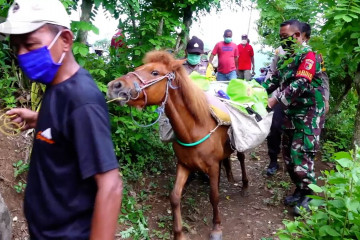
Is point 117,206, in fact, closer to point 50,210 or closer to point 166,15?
point 50,210

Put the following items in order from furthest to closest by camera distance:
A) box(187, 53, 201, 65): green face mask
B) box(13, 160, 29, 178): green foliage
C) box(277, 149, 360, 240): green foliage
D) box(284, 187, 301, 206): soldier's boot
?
box(187, 53, 201, 65): green face mask
box(284, 187, 301, 206): soldier's boot
box(13, 160, 29, 178): green foliage
box(277, 149, 360, 240): green foliage

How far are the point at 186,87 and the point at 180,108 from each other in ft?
0.76

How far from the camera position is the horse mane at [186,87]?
337cm

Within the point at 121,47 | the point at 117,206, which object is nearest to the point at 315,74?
the point at 121,47

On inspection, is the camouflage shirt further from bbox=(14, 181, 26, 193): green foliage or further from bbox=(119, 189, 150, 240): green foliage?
bbox=(14, 181, 26, 193): green foliage

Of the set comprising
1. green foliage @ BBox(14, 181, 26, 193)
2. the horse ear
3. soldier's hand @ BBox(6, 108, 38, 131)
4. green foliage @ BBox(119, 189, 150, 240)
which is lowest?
green foliage @ BBox(119, 189, 150, 240)

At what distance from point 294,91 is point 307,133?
1.95 feet

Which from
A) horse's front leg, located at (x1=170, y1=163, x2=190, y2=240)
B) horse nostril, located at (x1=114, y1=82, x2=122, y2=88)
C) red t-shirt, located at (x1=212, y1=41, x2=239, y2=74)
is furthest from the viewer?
red t-shirt, located at (x1=212, y1=41, x2=239, y2=74)

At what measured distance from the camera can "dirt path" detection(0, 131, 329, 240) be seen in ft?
12.1

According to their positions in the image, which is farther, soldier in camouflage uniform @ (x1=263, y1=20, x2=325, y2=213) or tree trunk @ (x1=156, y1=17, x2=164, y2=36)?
tree trunk @ (x1=156, y1=17, x2=164, y2=36)

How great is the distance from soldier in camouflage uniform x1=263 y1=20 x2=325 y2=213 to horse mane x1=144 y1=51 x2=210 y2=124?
118cm

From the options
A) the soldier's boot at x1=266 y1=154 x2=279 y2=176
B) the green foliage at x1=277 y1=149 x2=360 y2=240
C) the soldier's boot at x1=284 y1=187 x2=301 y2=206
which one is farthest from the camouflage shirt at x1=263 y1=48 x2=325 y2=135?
the green foliage at x1=277 y1=149 x2=360 y2=240

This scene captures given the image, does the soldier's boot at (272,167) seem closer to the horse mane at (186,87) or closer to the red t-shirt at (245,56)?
the horse mane at (186,87)

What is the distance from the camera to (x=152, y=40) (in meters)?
4.26
